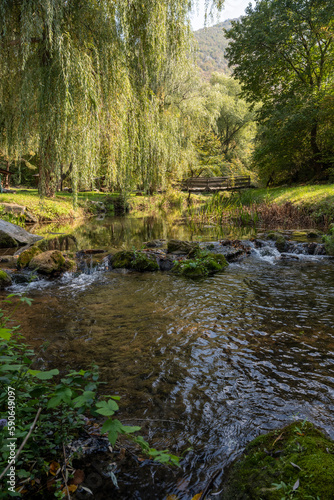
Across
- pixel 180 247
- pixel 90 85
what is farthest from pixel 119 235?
pixel 90 85

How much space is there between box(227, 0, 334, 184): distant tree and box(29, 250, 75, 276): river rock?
16.2 metres

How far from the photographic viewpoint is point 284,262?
7.95 metres

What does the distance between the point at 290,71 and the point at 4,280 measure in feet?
74.9

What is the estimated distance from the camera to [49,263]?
6.72m

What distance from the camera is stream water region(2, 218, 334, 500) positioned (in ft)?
6.84

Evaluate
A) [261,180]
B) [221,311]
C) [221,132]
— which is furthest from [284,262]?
[221,132]

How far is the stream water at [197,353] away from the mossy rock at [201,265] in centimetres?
52

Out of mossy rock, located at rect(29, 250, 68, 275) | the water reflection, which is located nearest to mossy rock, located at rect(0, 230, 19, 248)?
the water reflection

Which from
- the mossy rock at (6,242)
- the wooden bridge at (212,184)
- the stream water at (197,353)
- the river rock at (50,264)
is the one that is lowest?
the stream water at (197,353)

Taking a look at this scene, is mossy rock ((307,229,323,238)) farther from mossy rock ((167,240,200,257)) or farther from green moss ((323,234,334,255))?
mossy rock ((167,240,200,257))

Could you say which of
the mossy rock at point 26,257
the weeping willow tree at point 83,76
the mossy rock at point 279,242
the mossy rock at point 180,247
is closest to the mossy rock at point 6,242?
the mossy rock at point 26,257

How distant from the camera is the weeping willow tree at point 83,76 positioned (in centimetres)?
407

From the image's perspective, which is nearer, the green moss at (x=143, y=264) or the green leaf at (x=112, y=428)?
the green leaf at (x=112, y=428)

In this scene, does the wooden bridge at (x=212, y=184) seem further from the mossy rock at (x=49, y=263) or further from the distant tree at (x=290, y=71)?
the mossy rock at (x=49, y=263)
